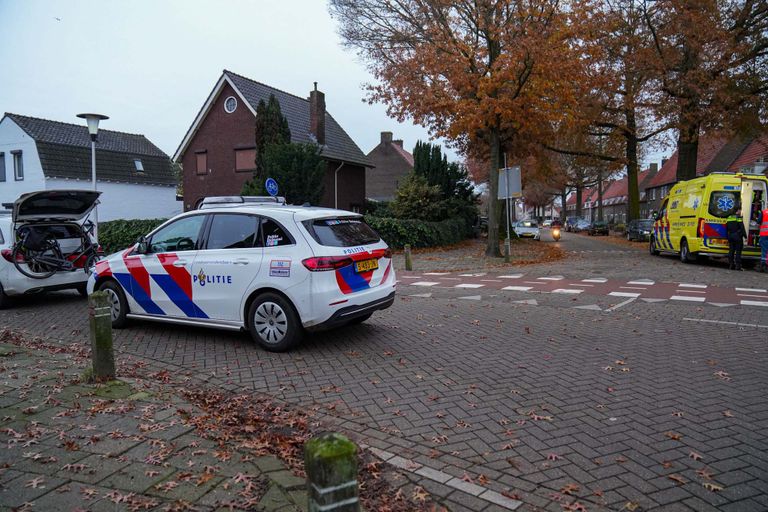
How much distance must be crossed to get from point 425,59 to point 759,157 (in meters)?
27.9

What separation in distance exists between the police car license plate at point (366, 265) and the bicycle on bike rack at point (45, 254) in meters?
6.34

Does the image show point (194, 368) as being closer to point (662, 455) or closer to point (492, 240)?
point (662, 455)

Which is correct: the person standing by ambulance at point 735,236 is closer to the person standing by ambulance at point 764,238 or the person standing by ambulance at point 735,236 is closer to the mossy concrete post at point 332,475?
the person standing by ambulance at point 764,238

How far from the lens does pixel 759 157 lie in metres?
33.7

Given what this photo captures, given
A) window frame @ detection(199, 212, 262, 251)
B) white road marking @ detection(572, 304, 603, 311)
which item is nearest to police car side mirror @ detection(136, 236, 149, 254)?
window frame @ detection(199, 212, 262, 251)

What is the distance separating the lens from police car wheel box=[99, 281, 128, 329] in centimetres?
720

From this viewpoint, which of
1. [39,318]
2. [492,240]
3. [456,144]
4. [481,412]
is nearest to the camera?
[481,412]

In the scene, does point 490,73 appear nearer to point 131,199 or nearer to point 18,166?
point 131,199

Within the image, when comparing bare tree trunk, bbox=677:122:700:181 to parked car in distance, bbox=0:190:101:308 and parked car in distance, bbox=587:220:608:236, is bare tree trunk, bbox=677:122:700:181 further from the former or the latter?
parked car in distance, bbox=0:190:101:308

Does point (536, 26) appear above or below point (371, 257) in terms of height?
above

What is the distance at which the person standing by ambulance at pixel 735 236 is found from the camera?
47.7 ft

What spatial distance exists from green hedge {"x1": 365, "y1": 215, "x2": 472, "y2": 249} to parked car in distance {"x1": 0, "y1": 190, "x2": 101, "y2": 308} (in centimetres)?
1220

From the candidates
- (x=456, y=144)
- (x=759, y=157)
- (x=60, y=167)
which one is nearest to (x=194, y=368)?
(x=456, y=144)

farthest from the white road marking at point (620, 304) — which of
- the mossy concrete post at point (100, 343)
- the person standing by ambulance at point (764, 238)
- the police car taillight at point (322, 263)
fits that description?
the mossy concrete post at point (100, 343)
